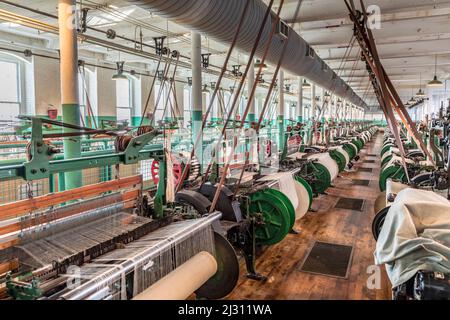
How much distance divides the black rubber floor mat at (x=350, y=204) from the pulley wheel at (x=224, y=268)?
3922 mm

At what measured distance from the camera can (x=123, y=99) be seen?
14.2m

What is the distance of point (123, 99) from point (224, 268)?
12.8 metres

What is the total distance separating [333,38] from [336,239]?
5051 millimetres

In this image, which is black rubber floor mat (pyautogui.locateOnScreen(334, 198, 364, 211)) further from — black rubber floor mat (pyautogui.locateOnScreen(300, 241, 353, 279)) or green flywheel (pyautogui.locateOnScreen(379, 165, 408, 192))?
black rubber floor mat (pyautogui.locateOnScreen(300, 241, 353, 279))

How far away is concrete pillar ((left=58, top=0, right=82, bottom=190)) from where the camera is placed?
4.18 metres

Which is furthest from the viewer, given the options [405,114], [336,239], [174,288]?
[336,239]

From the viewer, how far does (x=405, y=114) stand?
2383mm

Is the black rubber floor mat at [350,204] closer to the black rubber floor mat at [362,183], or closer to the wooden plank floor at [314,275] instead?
the wooden plank floor at [314,275]

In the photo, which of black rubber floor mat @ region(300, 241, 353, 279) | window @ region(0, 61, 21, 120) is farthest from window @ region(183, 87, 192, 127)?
black rubber floor mat @ region(300, 241, 353, 279)

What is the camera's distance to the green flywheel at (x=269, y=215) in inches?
132

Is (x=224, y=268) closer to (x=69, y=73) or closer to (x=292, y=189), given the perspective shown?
(x=292, y=189)

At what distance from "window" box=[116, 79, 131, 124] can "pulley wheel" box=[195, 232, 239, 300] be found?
12184 millimetres
